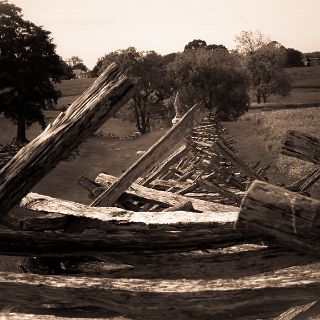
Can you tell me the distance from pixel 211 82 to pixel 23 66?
19.2 metres

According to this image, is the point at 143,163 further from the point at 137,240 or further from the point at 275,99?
the point at 275,99

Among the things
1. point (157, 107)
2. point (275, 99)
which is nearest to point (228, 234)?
point (157, 107)

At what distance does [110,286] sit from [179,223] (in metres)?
0.68

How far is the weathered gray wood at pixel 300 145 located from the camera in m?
3.03

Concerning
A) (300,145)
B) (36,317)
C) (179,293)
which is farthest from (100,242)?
(300,145)

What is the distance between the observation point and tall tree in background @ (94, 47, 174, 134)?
43438mm

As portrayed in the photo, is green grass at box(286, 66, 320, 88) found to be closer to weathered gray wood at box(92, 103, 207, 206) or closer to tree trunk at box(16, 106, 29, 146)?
tree trunk at box(16, 106, 29, 146)

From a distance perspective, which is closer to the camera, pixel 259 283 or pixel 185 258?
pixel 259 283

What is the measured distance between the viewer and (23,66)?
31.9 metres

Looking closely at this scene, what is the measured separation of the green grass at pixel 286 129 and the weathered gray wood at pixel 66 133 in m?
12.7

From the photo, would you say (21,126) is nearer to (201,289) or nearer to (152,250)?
(152,250)

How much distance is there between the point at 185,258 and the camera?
353cm

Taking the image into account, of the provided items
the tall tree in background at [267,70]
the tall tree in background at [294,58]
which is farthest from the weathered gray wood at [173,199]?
the tall tree in background at [294,58]

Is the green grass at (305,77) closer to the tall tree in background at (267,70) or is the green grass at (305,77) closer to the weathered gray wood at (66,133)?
the tall tree in background at (267,70)
